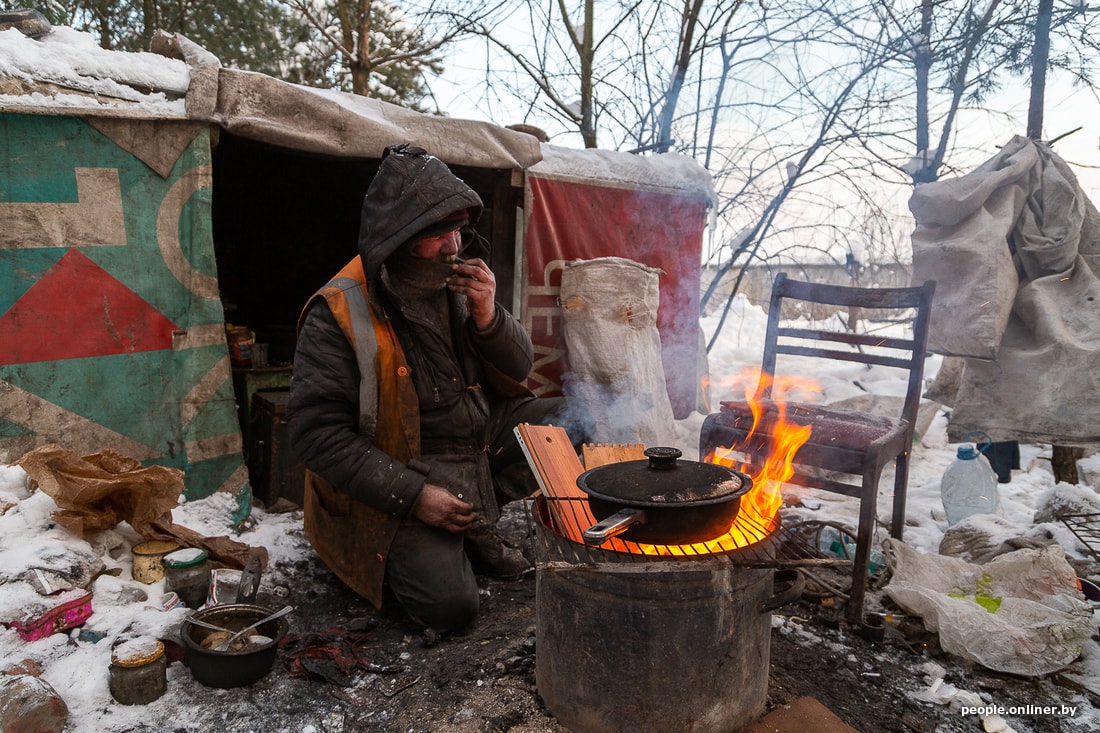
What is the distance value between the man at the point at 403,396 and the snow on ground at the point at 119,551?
80cm

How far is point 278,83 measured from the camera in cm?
402

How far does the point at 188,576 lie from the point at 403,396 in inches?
52.1

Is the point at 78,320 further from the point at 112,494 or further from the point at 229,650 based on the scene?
the point at 229,650

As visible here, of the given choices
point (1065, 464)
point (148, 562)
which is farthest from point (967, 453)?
point (148, 562)

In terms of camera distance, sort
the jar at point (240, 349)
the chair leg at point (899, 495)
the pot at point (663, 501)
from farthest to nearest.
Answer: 1. the jar at point (240, 349)
2. the chair leg at point (899, 495)
3. the pot at point (663, 501)

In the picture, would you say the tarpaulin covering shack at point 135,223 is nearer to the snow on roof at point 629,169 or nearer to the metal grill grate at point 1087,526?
the snow on roof at point 629,169

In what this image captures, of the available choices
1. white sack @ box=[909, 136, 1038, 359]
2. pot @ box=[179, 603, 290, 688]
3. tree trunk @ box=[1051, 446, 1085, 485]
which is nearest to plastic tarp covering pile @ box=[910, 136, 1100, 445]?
white sack @ box=[909, 136, 1038, 359]

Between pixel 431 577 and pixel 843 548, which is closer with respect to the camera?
pixel 431 577

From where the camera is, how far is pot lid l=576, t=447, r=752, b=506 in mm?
2053

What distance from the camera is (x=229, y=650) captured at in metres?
2.54

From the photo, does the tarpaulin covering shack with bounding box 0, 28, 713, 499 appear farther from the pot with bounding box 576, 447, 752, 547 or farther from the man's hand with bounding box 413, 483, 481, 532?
the pot with bounding box 576, 447, 752, 547

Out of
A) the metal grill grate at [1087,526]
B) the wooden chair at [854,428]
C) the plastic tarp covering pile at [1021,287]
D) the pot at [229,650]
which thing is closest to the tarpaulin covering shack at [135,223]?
the pot at [229,650]

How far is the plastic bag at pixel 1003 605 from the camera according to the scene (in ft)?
8.75

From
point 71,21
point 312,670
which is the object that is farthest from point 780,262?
point 71,21
